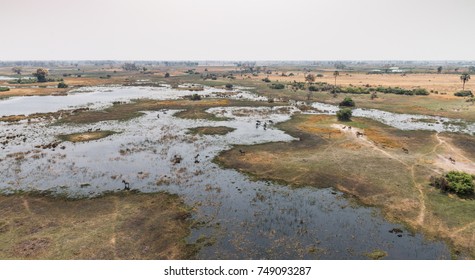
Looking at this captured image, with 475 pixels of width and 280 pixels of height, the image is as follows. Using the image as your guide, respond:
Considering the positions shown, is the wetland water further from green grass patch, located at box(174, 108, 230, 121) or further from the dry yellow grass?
green grass patch, located at box(174, 108, 230, 121)

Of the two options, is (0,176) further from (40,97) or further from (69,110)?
(40,97)

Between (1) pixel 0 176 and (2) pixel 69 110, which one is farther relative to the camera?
(2) pixel 69 110

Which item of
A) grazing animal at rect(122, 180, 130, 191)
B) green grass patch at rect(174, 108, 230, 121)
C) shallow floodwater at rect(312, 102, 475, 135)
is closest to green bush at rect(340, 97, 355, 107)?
shallow floodwater at rect(312, 102, 475, 135)

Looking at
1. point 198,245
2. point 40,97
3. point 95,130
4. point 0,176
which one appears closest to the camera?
point 198,245

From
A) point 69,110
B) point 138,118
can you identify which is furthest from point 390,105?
point 69,110

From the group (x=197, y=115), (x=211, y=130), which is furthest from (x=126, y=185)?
(x=197, y=115)

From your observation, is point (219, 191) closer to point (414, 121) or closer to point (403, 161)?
point (403, 161)

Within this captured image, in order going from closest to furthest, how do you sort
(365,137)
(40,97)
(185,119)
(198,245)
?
(198,245) → (365,137) → (185,119) → (40,97)
